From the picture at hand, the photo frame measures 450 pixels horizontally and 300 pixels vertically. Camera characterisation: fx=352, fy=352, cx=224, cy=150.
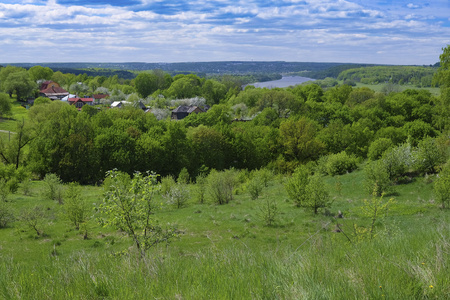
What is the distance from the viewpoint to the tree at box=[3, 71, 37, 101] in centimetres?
10088

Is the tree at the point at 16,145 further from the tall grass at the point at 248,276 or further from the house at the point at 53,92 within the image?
the house at the point at 53,92

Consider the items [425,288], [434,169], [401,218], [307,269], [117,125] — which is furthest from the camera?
[117,125]

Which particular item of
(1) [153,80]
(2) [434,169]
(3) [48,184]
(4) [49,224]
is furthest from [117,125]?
(1) [153,80]

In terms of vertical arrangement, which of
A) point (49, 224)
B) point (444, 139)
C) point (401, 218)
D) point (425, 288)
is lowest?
point (49, 224)

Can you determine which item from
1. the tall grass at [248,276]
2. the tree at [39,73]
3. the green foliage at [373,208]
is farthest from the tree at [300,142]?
the tree at [39,73]

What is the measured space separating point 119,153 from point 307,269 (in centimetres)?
4090

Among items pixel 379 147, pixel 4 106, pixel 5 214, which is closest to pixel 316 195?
pixel 379 147

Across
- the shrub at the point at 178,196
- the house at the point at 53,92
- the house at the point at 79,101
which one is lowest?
the shrub at the point at 178,196

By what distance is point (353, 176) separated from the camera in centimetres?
3094

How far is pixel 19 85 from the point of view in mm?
101000

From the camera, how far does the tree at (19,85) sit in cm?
10088

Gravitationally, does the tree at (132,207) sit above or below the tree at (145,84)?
below

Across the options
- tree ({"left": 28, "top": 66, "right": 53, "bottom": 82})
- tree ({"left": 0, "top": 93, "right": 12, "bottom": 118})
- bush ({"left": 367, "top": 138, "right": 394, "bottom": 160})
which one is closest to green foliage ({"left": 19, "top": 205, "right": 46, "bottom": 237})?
bush ({"left": 367, "top": 138, "right": 394, "bottom": 160})

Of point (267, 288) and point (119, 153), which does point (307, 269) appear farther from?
point (119, 153)
